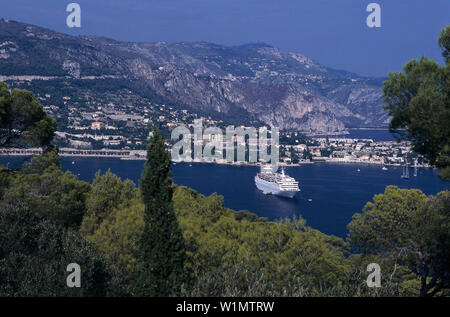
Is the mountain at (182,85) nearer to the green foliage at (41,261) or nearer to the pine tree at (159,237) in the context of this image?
the green foliage at (41,261)

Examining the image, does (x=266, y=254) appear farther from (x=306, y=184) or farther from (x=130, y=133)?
(x=130, y=133)

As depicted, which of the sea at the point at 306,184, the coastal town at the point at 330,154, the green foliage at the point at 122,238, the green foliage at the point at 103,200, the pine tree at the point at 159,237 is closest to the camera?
the pine tree at the point at 159,237

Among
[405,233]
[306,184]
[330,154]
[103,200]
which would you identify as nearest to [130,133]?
[330,154]

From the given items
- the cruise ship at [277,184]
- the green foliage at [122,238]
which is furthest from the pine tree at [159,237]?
the cruise ship at [277,184]

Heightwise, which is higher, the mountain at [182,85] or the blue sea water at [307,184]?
the mountain at [182,85]

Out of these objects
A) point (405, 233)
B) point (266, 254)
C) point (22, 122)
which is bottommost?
point (266, 254)

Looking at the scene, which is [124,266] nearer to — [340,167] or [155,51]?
[340,167]

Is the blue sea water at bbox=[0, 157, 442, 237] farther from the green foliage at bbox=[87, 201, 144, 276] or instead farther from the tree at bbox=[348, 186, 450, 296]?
the green foliage at bbox=[87, 201, 144, 276]
